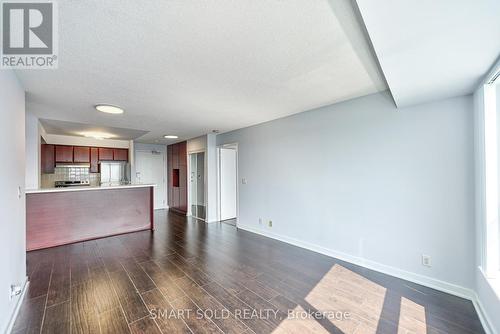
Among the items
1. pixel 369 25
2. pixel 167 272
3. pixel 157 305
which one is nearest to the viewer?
pixel 369 25

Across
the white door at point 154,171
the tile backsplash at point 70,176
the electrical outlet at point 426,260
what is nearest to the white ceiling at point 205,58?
the electrical outlet at point 426,260

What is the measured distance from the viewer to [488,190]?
189cm

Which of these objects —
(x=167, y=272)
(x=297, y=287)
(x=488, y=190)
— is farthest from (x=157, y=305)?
(x=488, y=190)

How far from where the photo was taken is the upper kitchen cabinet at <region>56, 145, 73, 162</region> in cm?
577

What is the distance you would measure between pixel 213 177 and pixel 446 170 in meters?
4.55

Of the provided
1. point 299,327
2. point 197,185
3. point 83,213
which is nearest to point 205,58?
point 299,327

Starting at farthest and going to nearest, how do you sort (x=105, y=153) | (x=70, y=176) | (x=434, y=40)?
(x=105, y=153) → (x=70, y=176) → (x=434, y=40)

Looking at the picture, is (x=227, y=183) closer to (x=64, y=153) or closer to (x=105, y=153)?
(x=105, y=153)

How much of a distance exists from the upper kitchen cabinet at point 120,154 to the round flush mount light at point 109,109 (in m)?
3.76

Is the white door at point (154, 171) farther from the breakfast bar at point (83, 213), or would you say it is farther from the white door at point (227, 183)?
the white door at point (227, 183)

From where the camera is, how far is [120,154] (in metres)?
6.78

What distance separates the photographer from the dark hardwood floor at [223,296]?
5.86ft

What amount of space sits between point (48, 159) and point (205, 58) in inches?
246

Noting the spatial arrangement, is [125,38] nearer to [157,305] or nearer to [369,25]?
[369,25]
